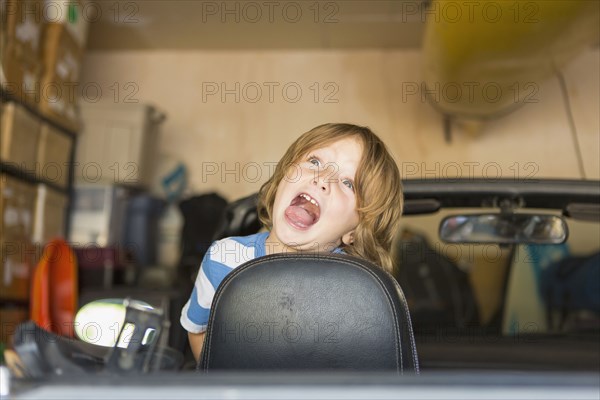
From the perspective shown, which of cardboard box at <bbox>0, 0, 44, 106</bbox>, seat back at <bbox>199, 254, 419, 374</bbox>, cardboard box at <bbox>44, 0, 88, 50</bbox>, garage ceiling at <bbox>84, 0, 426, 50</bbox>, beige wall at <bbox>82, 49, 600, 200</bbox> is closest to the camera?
seat back at <bbox>199, 254, 419, 374</bbox>

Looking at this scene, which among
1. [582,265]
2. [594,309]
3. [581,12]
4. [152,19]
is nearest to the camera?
[581,12]

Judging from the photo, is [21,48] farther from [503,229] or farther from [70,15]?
[503,229]

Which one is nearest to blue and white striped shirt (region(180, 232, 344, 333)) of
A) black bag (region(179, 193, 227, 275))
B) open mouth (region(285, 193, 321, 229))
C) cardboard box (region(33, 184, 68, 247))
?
open mouth (region(285, 193, 321, 229))

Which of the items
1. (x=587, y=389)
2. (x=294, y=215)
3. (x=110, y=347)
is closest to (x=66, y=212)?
(x=294, y=215)

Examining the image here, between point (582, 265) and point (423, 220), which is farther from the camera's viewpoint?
point (423, 220)

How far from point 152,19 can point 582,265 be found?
348 centimetres

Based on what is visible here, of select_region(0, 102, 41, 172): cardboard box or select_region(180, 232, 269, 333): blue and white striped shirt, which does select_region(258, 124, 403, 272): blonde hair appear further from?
select_region(0, 102, 41, 172): cardboard box

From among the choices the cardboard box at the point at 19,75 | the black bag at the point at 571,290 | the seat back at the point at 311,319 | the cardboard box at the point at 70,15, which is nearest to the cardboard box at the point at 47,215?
the cardboard box at the point at 19,75

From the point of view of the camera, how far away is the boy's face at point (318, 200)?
1.32 metres

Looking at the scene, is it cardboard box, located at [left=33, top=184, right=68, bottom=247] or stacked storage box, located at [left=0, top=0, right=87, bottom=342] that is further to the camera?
cardboard box, located at [left=33, top=184, right=68, bottom=247]

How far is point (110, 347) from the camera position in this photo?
2.68 ft

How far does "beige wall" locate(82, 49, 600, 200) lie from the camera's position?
17.9 ft

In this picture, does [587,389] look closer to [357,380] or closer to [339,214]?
[357,380]

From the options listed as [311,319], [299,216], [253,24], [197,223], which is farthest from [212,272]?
[253,24]
